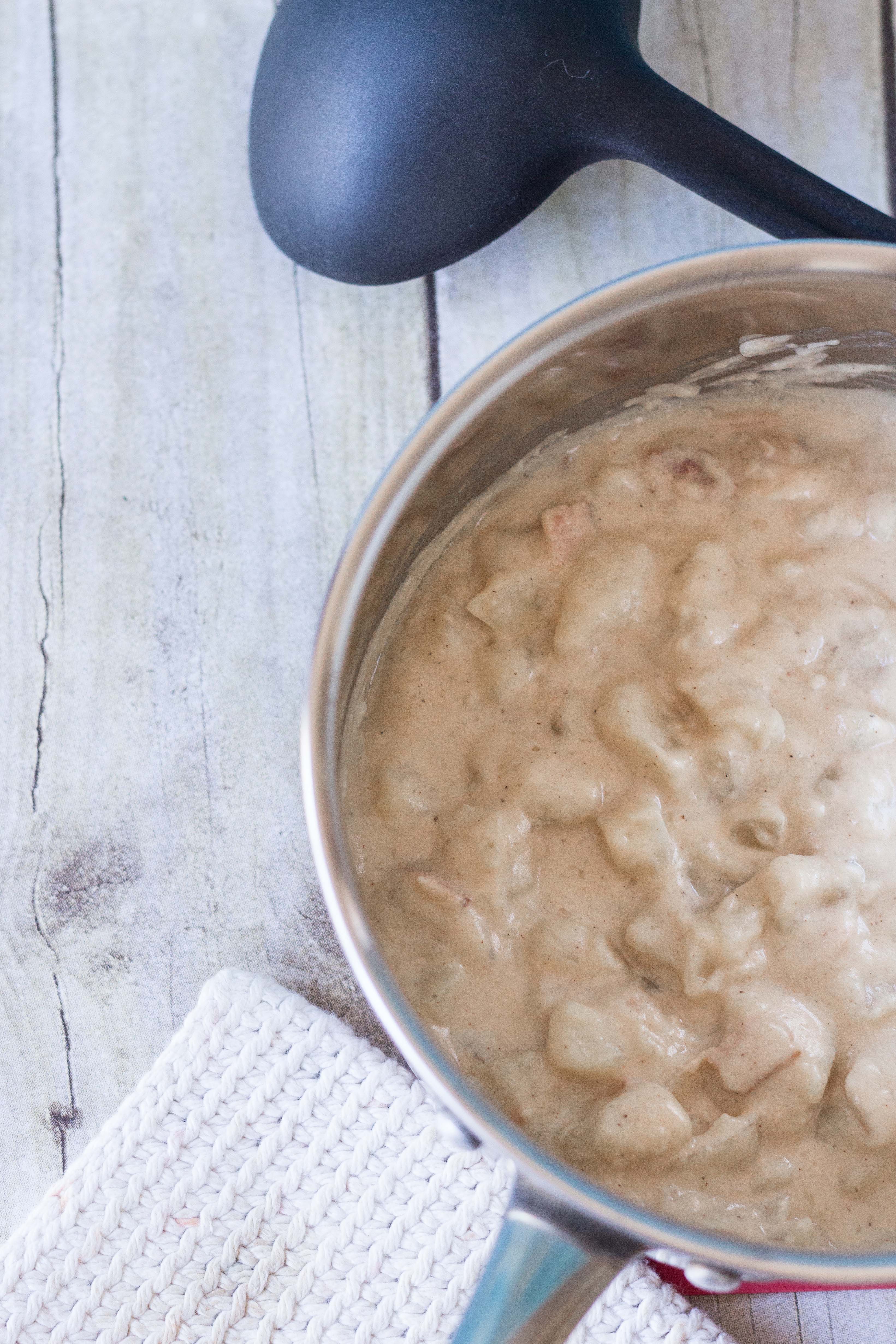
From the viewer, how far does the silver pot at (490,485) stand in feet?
1.66

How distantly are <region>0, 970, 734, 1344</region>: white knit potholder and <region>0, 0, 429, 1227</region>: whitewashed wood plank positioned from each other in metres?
0.04

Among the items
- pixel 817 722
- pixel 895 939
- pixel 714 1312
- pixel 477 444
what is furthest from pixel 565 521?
pixel 714 1312

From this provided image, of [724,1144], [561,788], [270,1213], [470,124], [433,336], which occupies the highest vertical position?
[470,124]

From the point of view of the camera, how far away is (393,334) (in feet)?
2.76

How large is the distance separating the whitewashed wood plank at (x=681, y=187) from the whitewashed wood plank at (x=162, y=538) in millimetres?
56

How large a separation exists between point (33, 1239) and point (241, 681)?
1.18ft

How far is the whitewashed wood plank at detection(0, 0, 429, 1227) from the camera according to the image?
79 centimetres

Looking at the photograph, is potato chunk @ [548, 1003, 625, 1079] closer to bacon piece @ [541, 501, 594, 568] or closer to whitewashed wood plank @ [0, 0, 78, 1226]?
bacon piece @ [541, 501, 594, 568]

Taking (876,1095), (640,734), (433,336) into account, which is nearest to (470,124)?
(433,336)

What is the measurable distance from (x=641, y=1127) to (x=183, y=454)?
520 mm

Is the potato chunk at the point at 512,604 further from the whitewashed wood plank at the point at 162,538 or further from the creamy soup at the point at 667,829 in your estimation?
the whitewashed wood plank at the point at 162,538

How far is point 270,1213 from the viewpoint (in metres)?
0.74

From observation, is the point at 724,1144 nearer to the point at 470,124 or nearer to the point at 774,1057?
the point at 774,1057

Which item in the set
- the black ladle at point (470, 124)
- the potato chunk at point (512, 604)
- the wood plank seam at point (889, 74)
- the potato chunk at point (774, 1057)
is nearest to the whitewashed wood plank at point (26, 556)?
the black ladle at point (470, 124)
